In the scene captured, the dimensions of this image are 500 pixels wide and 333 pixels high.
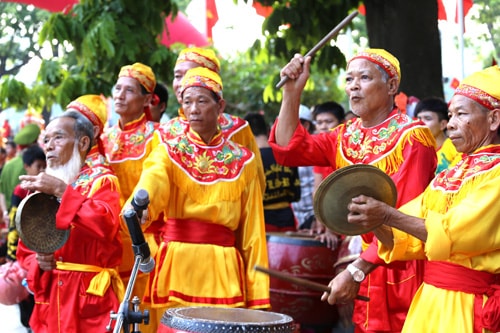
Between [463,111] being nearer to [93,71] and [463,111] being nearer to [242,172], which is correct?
[242,172]

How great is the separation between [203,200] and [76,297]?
3.03 feet

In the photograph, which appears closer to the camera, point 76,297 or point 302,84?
point 302,84

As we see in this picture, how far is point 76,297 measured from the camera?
532 cm

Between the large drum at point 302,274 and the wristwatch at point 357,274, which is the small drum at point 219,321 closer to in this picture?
the wristwatch at point 357,274

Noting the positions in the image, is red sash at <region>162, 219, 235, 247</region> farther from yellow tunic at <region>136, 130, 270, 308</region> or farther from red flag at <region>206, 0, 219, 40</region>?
red flag at <region>206, 0, 219, 40</region>

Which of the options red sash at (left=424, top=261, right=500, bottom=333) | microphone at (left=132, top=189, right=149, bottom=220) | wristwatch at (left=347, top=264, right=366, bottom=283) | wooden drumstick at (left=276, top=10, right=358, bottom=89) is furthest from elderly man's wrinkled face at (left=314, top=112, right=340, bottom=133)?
microphone at (left=132, top=189, right=149, bottom=220)

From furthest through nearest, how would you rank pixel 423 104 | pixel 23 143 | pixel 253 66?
pixel 253 66, pixel 23 143, pixel 423 104

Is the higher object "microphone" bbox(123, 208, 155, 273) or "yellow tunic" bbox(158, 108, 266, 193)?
"yellow tunic" bbox(158, 108, 266, 193)

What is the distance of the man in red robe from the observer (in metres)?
4.88

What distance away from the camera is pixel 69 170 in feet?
17.8

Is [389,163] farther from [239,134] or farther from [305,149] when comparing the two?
[239,134]

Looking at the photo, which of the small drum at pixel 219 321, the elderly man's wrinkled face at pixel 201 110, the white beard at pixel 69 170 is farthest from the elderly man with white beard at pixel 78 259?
the small drum at pixel 219 321

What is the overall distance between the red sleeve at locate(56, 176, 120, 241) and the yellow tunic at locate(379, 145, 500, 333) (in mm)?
1649

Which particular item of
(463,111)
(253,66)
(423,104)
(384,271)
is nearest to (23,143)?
(423,104)
